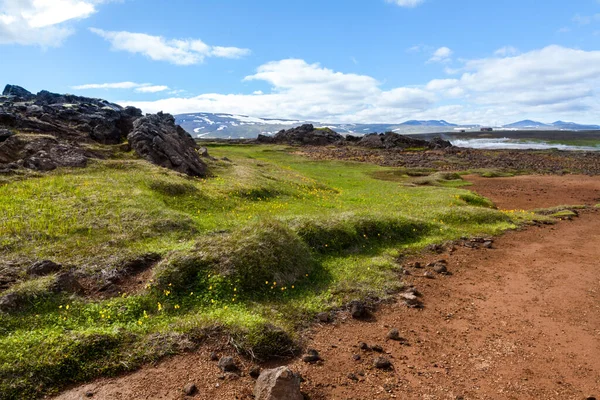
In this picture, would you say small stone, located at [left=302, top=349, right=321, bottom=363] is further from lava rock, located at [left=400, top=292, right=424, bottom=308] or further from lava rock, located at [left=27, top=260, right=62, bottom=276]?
lava rock, located at [left=27, top=260, right=62, bottom=276]

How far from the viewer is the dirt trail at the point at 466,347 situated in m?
9.16

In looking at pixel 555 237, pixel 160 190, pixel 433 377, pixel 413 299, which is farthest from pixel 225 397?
pixel 555 237

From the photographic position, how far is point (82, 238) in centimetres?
1608

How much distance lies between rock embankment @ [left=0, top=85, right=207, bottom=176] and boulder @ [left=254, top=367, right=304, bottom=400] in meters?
24.9

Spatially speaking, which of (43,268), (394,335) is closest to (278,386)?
(394,335)

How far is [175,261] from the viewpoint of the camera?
13586mm

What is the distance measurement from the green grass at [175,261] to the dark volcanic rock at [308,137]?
10542cm

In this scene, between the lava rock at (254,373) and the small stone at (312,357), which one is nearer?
the lava rock at (254,373)

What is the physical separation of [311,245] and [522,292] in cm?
894

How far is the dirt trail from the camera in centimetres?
916

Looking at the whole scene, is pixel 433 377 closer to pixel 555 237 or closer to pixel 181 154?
pixel 555 237

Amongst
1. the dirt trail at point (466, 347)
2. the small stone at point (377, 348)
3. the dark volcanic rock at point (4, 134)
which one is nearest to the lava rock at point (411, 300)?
the dirt trail at point (466, 347)

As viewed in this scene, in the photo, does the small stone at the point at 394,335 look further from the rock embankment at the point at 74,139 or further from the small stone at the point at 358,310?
the rock embankment at the point at 74,139

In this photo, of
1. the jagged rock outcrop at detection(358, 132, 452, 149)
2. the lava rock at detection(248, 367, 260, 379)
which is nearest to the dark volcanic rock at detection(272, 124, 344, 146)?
the jagged rock outcrop at detection(358, 132, 452, 149)
